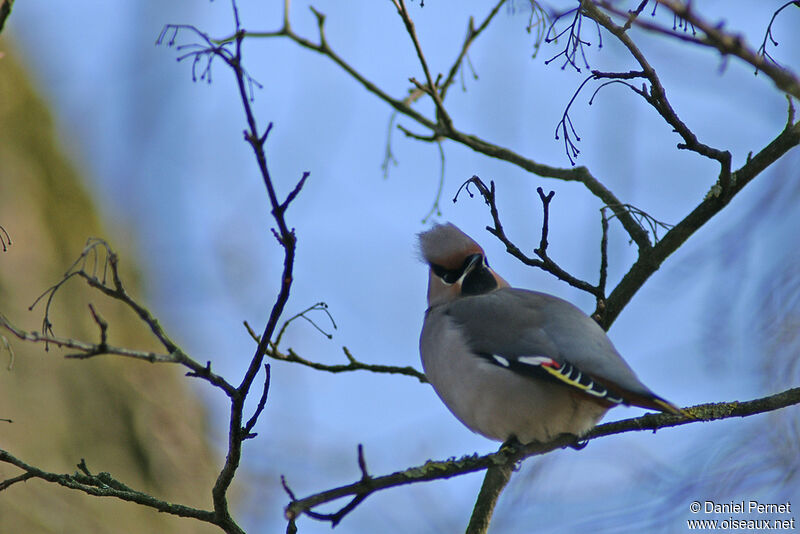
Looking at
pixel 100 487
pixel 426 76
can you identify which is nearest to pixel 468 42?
pixel 426 76

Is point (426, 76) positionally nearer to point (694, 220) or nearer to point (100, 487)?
point (694, 220)

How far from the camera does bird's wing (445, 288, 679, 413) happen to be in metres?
3.40

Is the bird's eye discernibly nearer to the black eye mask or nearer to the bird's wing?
the black eye mask

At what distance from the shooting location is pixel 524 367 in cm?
376

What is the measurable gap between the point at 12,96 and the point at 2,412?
353cm

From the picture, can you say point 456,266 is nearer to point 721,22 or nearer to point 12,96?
point 721,22

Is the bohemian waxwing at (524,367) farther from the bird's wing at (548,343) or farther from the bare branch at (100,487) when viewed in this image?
the bare branch at (100,487)

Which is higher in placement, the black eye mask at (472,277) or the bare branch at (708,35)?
the black eye mask at (472,277)

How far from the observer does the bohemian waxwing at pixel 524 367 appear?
11.6 feet

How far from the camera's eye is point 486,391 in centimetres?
383

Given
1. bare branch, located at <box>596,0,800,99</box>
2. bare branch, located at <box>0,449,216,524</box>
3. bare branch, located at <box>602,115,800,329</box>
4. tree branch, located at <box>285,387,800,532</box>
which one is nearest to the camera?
bare branch, located at <box>596,0,800,99</box>

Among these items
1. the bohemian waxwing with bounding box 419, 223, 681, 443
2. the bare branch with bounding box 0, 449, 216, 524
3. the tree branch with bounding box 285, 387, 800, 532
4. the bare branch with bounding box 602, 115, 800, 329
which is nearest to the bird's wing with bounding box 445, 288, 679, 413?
the bohemian waxwing with bounding box 419, 223, 681, 443

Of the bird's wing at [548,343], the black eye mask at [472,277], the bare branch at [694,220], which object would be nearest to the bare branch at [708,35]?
the bird's wing at [548,343]

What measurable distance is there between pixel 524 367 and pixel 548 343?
0.45 ft
